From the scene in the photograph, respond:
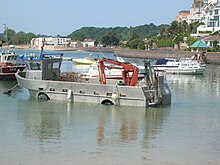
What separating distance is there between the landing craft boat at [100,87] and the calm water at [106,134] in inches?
22.7

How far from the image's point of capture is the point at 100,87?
27.5 meters

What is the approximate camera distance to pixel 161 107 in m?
27.6

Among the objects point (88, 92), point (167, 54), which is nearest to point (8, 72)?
point (88, 92)

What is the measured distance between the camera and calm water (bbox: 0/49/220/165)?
16.2 metres

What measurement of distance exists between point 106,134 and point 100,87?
25.1 ft

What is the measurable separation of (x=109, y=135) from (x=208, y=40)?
104870 mm

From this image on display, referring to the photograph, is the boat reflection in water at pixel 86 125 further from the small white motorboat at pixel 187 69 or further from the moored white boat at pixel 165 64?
the moored white boat at pixel 165 64

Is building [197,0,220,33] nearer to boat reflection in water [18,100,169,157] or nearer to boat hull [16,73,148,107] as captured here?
boat hull [16,73,148,107]

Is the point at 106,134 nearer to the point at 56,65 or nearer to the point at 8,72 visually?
the point at 56,65

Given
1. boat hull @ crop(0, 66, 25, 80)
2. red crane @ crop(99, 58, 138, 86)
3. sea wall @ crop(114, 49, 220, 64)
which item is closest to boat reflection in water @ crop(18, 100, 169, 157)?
red crane @ crop(99, 58, 138, 86)

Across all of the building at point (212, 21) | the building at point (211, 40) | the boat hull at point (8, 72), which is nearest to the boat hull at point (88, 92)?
the boat hull at point (8, 72)

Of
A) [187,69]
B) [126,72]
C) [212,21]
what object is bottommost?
[187,69]

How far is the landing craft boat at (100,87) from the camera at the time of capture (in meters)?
26.8

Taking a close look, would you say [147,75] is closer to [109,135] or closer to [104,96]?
[104,96]
